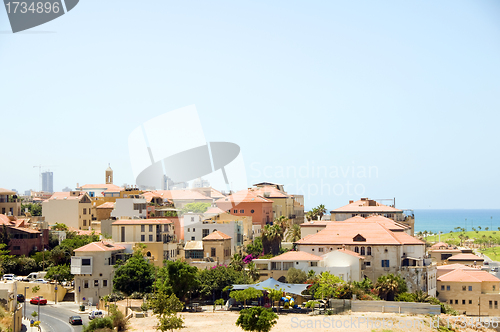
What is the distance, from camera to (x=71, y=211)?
11425cm

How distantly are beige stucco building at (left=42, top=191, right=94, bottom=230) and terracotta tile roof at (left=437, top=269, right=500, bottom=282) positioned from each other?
202 feet

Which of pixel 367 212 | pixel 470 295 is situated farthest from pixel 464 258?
pixel 470 295

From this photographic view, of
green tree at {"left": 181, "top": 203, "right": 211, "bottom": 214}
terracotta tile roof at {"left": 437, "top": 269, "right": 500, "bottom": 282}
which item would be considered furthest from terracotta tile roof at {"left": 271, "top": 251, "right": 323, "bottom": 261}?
green tree at {"left": 181, "top": 203, "right": 211, "bottom": 214}

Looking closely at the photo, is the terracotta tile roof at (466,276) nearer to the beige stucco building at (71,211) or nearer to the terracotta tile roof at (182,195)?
the terracotta tile roof at (182,195)

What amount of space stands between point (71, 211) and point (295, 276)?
5610 centimetres

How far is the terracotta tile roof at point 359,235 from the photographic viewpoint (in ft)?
250

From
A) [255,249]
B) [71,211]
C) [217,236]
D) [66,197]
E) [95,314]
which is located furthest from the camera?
[66,197]

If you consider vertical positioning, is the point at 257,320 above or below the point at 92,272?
below

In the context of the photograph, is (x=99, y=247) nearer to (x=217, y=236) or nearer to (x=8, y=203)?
(x=217, y=236)

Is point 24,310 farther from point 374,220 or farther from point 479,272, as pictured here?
point 479,272

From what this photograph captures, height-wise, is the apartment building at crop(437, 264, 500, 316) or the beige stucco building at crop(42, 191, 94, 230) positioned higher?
the beige stucco building at crop(42, 191, 94, 230)

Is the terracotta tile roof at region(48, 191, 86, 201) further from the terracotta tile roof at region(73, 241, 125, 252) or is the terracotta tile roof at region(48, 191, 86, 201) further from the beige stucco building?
the terracotta tile roof at region(73, 241, 125, 252)

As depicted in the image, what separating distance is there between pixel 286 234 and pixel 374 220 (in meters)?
20.1

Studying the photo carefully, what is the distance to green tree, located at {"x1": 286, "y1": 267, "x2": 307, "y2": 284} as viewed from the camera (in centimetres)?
7119
